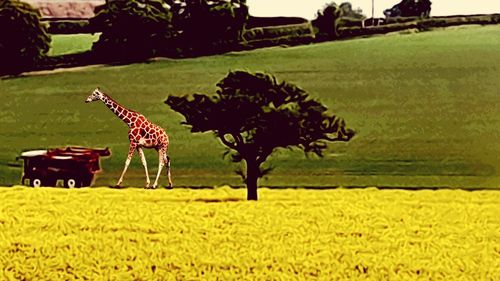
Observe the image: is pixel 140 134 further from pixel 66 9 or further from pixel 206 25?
pixel 66 9

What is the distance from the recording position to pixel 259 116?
6781 millimetres

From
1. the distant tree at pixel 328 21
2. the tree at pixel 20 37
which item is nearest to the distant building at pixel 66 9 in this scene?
the tree at pixel 20 37

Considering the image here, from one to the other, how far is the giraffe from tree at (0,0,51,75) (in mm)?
686

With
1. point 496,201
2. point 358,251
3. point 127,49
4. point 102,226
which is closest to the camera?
point 358,251

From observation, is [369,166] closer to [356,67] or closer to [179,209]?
[356,67]

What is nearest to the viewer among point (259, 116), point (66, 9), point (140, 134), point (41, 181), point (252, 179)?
point (259, 116)

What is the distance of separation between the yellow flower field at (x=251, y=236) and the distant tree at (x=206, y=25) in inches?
48.7

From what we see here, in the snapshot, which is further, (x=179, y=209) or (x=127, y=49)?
(x=127, y=49)

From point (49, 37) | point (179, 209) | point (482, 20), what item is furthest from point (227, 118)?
point (482, 20)

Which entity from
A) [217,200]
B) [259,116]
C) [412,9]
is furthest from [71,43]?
[412,9]

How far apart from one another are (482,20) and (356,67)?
1.10 m

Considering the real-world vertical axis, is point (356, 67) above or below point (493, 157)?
above

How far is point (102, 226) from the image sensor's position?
6.57 m

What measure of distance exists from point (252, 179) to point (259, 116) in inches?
20.3
